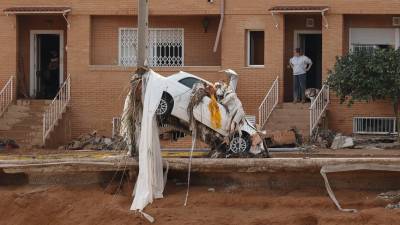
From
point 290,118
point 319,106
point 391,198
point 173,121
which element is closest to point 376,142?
point 319,106

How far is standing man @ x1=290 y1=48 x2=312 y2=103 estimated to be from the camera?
1109 inches

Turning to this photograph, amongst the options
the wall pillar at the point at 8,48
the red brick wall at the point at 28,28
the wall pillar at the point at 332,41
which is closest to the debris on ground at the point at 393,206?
the wall pillar at the point at 332,41

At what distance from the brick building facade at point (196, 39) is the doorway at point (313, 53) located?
0.27 feet

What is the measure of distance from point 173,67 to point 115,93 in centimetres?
202

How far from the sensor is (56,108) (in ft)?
93.8

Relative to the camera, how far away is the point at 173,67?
1141 inches

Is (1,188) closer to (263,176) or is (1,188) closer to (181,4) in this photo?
(263,176)

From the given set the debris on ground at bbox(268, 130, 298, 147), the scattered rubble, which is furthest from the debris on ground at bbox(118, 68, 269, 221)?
the scattered rubble

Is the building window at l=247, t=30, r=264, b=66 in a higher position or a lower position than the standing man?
higher

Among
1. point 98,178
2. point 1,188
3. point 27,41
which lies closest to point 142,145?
point 98,178

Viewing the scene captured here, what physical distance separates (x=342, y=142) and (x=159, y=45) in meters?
7.33

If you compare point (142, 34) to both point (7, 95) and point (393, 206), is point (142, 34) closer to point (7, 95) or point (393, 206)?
point (393, 206)

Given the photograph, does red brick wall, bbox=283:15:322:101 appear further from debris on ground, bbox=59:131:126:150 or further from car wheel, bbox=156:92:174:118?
car wheel, bbox=156:92:174:118

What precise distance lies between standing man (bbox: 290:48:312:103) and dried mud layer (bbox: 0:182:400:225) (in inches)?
494
